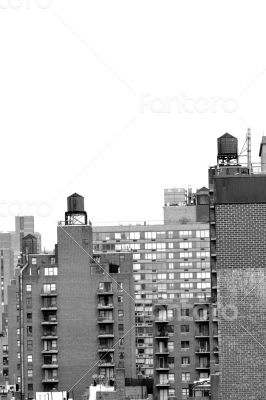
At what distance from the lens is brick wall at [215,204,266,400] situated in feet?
85.1

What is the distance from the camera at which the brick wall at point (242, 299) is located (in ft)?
85.1

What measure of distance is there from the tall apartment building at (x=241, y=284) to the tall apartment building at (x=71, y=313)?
61358 millimetres

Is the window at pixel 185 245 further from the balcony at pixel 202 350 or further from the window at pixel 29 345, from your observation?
the balcony at pixel 202 350

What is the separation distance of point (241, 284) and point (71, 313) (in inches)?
2521

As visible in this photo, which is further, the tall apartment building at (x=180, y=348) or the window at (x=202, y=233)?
the window at (x=202, y=233)

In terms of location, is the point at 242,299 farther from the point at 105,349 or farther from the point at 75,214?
the point at 75,214

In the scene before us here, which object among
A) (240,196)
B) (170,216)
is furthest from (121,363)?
(170,216)

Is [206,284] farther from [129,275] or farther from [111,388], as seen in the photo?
[111,388]

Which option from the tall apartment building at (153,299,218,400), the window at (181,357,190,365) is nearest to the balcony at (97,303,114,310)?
the tall apartment building at (153,299,218,400)

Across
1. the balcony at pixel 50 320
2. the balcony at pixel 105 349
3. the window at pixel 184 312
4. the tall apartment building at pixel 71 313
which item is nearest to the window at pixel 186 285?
the tall apartment building at pixel 71 313

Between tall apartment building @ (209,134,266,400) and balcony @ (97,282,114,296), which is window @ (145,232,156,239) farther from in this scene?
tall apartment building @ (209,134,266,400)

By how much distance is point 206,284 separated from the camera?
156 metres

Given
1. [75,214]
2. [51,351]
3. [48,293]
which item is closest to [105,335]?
[51,351]

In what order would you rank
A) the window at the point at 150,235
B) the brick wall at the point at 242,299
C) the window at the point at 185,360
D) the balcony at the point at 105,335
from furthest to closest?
1. the window at the point at 150,235
2. the balcony at the point at 105,335
3. the window at the point at 185,360
4. the brick wall at the point at 242,299
